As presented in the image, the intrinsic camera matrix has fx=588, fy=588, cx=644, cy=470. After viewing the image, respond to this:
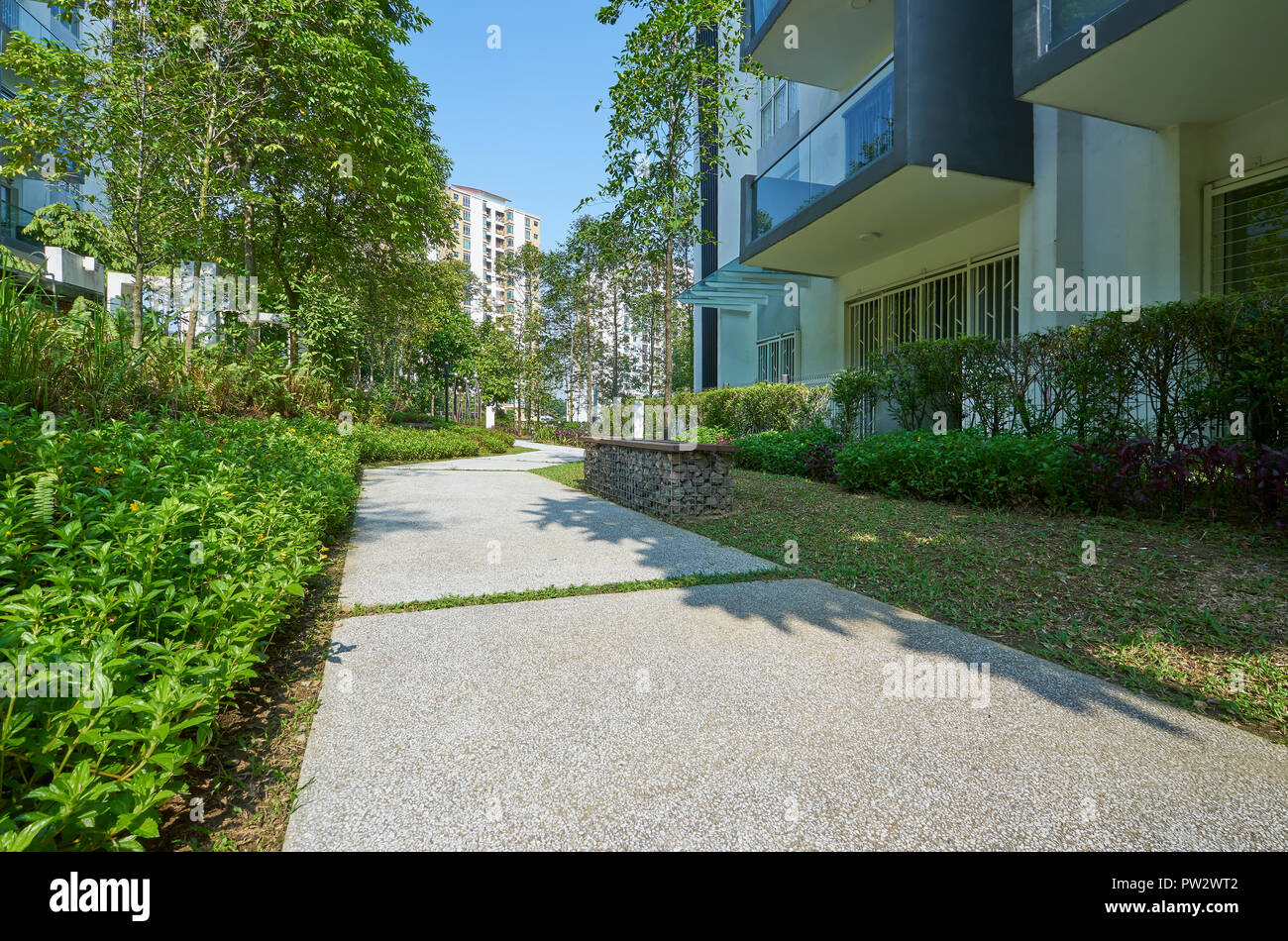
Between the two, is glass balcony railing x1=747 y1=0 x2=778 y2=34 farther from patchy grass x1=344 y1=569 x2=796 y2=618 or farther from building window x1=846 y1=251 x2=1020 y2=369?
patchy grass x1=344 y1=569 x2=796 y2=618

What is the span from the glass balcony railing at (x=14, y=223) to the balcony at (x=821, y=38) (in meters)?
23.8

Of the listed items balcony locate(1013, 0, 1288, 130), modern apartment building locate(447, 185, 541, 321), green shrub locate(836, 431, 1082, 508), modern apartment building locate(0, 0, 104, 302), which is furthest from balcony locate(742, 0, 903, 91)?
modern apartment building locate(447, 185, 541, 321)

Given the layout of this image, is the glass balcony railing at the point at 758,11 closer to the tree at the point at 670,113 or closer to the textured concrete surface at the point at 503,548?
the tree at the point at 670,113

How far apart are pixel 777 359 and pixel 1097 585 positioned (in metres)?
13.1

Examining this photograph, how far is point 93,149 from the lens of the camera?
9227 mm

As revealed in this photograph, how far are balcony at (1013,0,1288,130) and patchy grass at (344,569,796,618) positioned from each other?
5.94 metres

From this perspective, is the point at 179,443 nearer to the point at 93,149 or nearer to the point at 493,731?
the point at 493,731

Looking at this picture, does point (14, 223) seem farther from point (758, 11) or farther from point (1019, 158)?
point (1019, 158)

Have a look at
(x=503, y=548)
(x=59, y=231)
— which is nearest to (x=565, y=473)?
(x=503, y=548)

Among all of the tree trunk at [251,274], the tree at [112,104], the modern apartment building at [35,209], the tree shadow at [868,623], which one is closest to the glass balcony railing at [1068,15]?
the tree shadow at [868,623]

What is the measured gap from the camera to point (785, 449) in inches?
373

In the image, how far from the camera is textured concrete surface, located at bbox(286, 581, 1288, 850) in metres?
1.64

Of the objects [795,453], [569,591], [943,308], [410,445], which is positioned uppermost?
[943,308]
